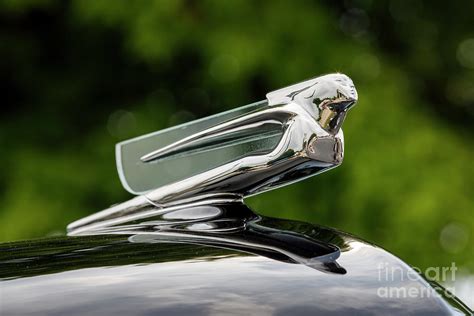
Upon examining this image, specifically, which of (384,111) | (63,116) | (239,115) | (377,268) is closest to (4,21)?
(63,116)

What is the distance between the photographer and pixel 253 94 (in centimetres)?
391

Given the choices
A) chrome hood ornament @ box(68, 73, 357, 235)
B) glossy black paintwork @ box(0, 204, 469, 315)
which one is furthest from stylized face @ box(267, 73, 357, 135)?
glossy black paintwork @ box(0, 204, 469, 315)

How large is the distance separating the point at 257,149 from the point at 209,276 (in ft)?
1.18

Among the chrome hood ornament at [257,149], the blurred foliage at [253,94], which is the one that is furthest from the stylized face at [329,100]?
the blurred foliage at [253,94]

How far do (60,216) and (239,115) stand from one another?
236 centimetres

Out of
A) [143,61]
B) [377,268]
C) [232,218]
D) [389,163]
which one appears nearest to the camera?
[377,268]

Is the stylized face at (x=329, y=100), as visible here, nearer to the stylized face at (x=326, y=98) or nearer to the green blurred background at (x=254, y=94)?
the stylized face at (x=326, y=98)

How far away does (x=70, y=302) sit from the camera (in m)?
1.07

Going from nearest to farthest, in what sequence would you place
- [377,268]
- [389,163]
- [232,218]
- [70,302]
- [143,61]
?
[70,302] → [377,268] → [232,218] → [389,163] → [143,61]

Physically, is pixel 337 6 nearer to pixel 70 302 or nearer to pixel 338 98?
pixel 338 98

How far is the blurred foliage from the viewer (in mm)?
3588

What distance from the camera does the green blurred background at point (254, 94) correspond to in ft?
11.8

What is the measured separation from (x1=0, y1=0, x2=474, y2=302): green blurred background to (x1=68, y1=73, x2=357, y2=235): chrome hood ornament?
6.84 feet

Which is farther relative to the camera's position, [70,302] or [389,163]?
[389,163]
